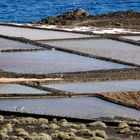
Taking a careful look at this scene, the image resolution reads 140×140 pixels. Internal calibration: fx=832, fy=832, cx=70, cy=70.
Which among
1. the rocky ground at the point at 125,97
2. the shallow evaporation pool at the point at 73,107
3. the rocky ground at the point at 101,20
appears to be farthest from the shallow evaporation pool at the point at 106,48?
the shallow evaporation pool at the point at 73,107

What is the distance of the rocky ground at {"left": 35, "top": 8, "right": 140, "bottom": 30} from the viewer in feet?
53.1

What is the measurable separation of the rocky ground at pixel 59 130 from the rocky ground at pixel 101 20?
25.5ft

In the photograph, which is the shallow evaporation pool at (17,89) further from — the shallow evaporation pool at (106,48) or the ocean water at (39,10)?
the ocean water at (39,10)

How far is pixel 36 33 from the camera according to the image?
1441cm

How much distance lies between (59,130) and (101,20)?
387 inches

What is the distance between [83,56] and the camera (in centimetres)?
1205

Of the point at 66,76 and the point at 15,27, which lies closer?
the point at 66,76

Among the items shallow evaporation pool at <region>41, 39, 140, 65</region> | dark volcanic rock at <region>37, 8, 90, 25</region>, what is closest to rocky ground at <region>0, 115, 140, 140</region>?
shallow evaporation pool at <region>41, 39, 140, 65</region>

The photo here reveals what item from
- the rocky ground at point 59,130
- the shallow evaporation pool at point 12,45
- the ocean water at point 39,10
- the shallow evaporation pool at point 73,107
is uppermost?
the rocky ground at point 59,130

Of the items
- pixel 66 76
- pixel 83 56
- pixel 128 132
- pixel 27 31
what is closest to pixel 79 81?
pixel 66 76

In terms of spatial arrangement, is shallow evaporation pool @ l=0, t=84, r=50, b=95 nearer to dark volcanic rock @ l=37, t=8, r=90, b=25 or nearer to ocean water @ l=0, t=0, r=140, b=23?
A: dark volcanic rock @ l=37, t=8, r=90, b=25

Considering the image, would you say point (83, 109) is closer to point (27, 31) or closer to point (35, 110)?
point (35, 110)

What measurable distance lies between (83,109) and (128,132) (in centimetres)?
109

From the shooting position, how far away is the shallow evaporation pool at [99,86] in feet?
31.2
